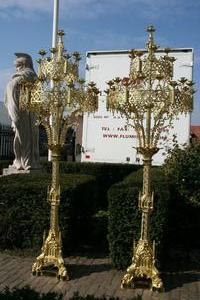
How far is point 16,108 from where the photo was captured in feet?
35.3

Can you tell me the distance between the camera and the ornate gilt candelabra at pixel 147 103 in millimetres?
6539

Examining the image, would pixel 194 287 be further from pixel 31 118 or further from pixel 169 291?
pixel 31 118

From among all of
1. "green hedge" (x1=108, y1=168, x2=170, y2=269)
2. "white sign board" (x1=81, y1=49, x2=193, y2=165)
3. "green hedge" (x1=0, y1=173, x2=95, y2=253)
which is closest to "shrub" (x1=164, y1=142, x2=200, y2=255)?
"green hedge" (x1=108, y1=168, x2=170, y2=269)

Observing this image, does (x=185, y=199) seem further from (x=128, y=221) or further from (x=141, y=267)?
(x=141, y=267)

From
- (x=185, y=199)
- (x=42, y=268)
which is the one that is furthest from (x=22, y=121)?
(x=42, y=268)

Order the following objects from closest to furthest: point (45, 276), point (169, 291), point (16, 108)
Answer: point (169, 291)
point (45, 276)
point (16, 108)

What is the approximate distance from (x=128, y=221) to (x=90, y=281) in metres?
0.93

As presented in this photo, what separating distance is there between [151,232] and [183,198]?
70.7 inches

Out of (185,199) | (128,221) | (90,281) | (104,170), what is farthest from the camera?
(104,170)

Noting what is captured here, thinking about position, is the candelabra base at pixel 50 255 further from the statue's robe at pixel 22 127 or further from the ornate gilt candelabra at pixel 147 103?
the statue's robe at pixel 22 127

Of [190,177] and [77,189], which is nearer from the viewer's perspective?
[77,189]

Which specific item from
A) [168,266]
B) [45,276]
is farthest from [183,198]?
[45,276]

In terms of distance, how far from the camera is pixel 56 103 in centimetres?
697

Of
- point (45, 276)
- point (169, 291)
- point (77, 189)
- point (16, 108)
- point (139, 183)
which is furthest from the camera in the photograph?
point (16, 108)
